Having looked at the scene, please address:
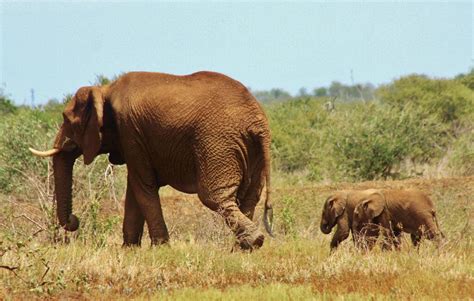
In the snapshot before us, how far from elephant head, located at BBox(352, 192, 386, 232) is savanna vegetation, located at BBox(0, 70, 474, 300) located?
0.62m

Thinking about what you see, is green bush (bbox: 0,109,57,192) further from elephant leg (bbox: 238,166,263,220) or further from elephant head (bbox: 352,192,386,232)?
elephant leg (bbox: 238,166,263,220)

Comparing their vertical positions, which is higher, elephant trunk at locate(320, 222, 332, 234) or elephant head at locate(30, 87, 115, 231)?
elephant head at locate(30, 87, 115, 231)

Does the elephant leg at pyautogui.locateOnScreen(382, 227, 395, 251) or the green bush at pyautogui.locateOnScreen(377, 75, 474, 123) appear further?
the green bush at pyautogui.locateOnScreen(377, 75, 474, 123)

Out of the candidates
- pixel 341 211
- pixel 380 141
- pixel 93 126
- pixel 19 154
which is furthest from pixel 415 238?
pixel 380 141

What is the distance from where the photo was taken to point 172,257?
13555 mm

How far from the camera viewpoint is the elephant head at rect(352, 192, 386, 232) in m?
17.2

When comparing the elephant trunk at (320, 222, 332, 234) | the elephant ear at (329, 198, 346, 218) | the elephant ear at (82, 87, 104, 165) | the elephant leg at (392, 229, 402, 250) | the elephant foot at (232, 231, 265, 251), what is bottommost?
the elephant trunk at (320, 222, 332, 234)

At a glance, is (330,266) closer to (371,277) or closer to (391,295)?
(371,277)

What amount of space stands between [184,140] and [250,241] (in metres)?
1.54

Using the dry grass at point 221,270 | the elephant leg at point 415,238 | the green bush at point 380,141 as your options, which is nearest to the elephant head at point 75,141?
the dry grass at point 221,270

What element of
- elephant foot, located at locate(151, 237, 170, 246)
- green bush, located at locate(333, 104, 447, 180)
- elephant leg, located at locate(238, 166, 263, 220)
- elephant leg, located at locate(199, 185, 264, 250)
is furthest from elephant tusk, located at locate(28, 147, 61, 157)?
green bush, located at locate(333, 104, 447, 180)

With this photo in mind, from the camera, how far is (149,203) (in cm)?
1494

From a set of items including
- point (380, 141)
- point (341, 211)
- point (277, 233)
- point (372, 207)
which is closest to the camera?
point (372, 207)

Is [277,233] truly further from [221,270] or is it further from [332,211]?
[221,270]
